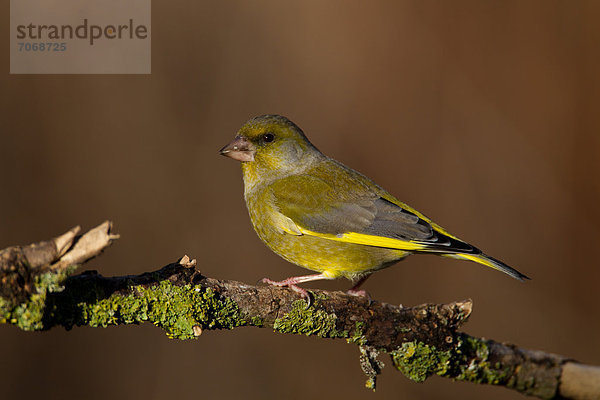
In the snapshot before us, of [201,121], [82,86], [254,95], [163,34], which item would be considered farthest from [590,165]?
[82,86]

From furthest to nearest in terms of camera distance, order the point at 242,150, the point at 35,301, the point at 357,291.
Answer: the point at 242,150 < the point at 357,291 < the point at 35,301

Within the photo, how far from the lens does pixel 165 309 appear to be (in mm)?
2584

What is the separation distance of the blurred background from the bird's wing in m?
1.98

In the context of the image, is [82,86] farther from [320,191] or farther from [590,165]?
[590,165]

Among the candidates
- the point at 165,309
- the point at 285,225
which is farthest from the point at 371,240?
the point at 165,309

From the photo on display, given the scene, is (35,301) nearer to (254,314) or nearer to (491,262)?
(254,314)

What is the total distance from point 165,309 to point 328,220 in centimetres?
159

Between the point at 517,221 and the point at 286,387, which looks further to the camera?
the point at 517,221

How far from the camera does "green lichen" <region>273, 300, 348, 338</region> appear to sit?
299 centimetres

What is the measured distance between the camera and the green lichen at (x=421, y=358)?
Answer: 3068 mm

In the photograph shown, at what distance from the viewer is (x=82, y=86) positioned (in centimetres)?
604

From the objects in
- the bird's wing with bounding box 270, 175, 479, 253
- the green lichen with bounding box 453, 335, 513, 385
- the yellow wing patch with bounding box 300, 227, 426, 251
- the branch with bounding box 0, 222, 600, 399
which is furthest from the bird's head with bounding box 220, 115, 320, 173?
the green lichen with bounding box 453, 335, 513, 385

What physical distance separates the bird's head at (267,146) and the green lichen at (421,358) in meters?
1.78

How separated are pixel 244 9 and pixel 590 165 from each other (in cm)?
425
